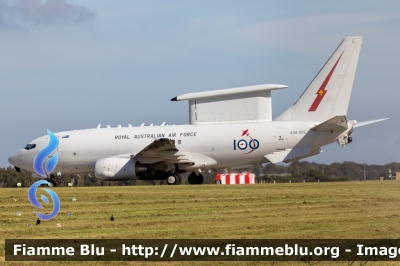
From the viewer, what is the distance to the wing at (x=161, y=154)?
39.2m

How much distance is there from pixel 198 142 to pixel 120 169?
15.1 ft

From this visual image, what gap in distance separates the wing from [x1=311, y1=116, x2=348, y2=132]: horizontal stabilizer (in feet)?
24.8

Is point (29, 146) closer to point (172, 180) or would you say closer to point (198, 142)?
point (172, 180)

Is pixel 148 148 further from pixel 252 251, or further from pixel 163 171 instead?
pixel 252 251

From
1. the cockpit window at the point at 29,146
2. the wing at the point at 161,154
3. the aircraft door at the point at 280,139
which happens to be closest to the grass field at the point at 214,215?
Answer: the aircraft door at the point at 280,139

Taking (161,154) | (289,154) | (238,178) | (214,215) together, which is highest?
(161,154)

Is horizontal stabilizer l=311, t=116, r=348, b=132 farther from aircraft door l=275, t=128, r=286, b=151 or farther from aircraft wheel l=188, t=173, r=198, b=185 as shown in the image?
aircraft wheel l=188, t=173, r=198, b=185

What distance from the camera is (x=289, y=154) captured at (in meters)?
38.8

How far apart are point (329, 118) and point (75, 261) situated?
88.4 feet

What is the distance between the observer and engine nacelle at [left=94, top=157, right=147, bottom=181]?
4056 centimetres

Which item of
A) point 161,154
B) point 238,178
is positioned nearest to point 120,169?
point 161,154

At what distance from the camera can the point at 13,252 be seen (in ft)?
48.8

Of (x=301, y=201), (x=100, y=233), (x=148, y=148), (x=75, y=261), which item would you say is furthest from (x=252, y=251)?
(x=148, y=148)

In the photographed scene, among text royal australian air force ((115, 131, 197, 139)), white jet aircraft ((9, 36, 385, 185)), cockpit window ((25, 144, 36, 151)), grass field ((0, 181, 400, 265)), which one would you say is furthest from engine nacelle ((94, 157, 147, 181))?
grass field ((0, 181, 400, 265))
